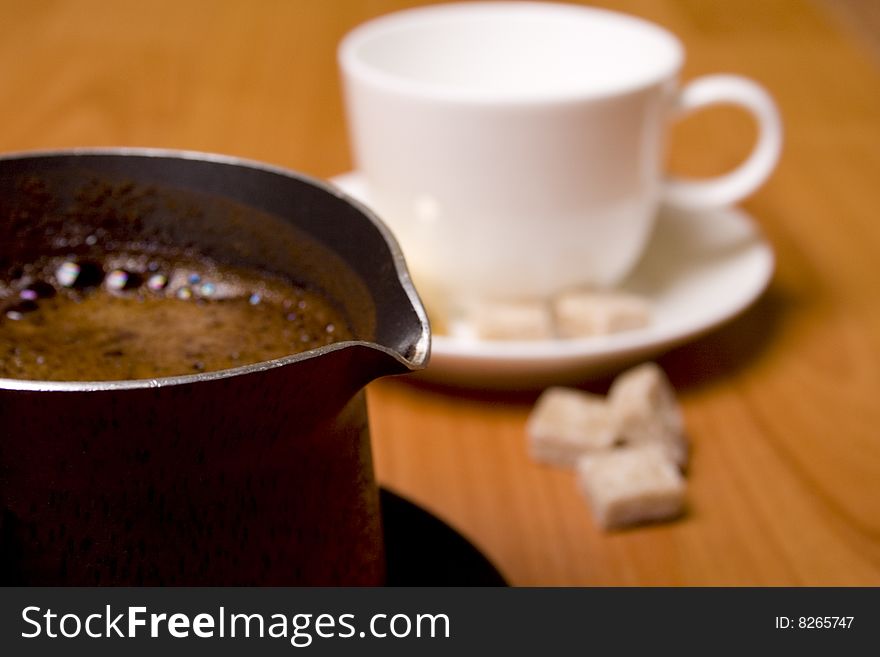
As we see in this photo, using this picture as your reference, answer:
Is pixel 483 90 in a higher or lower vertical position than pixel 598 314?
higher

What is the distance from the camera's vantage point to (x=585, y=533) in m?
0.71

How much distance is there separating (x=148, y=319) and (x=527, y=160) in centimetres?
42

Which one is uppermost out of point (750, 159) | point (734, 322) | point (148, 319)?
point (148, 319)

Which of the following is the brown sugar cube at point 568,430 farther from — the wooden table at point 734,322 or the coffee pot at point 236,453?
the coffee pot at point 236,453

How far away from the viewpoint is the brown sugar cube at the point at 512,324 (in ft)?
2.75

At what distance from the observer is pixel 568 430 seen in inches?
29.9

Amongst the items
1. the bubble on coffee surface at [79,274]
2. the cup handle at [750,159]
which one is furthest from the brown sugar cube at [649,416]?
the bubble on coffee surface at [79,274]

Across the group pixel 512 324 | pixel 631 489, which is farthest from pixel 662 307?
pixel 631 489

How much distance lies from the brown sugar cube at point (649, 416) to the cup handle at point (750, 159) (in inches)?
11.0

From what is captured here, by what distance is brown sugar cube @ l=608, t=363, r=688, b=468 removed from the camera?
30.1 inches

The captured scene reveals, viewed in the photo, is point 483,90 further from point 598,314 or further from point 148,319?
point 148,319

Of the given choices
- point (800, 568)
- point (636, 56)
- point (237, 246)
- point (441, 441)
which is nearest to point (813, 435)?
point (800, 568)

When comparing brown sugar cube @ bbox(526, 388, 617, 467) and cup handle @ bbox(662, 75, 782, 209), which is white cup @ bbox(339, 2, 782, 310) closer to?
cup handle @ bbox(662, 75, 782, 209)
